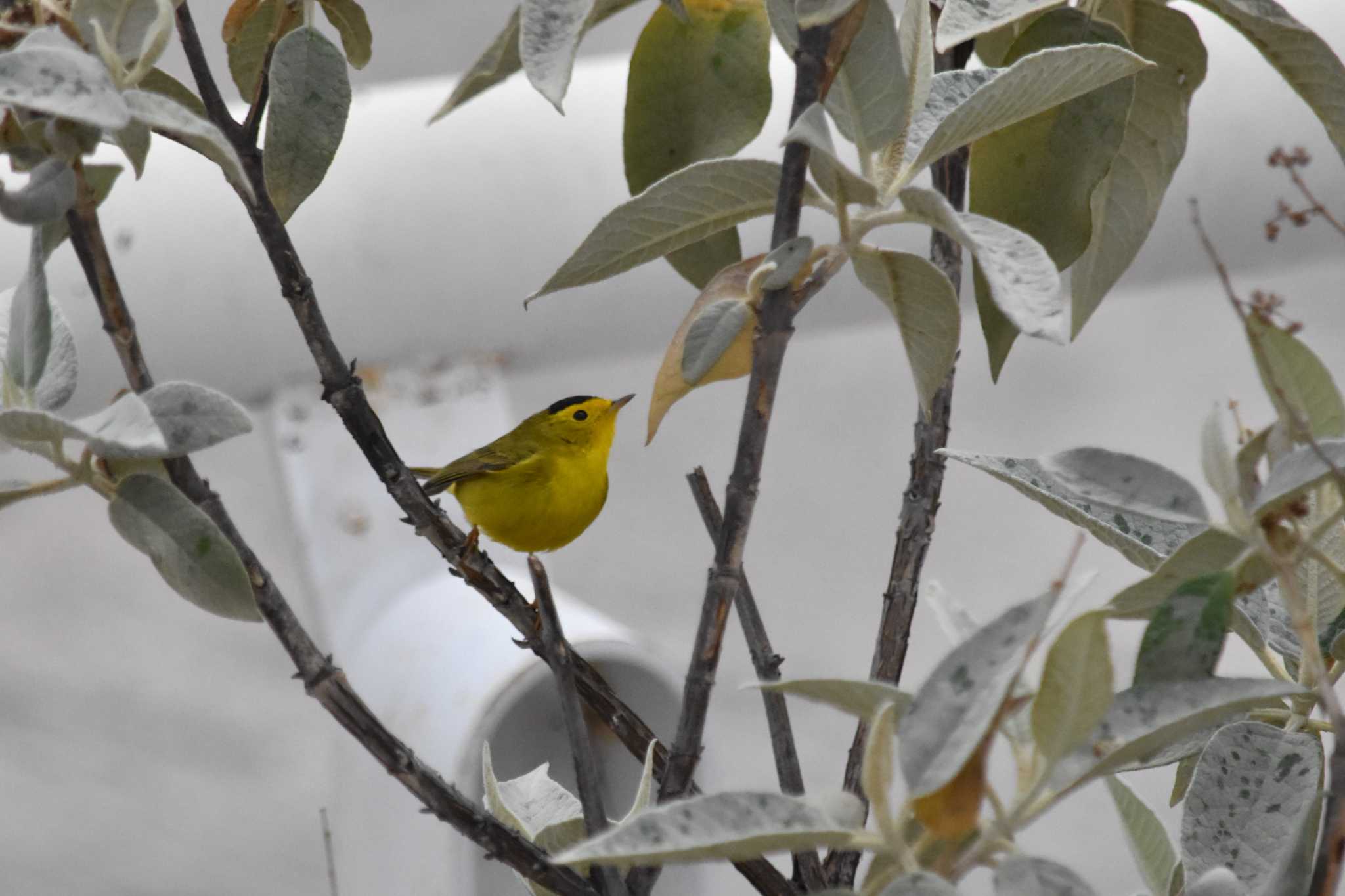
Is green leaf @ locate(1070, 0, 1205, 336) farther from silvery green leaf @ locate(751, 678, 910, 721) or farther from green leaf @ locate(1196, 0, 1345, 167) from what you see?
silvery green leaf @ locate(751, 678, 910, 721)

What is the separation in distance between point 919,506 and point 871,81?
202 millimetres

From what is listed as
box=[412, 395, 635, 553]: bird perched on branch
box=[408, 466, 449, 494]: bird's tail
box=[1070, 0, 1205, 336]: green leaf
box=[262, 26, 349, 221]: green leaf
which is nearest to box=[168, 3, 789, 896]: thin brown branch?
box=[262, 26, 349, 221]: green leaf

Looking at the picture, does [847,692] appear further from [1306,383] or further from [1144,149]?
[1144,149]

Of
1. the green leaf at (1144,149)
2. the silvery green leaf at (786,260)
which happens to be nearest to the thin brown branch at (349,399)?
the silvery green leaf at (786,260)

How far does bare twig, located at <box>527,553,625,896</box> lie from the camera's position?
407mm

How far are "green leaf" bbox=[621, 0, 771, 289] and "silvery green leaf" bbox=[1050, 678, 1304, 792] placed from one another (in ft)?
0.77

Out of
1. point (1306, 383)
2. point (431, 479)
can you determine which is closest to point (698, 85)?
point (1306, 383)

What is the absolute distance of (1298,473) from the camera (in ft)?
1.06

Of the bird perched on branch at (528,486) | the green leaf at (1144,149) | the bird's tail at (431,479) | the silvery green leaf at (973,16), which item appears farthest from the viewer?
the bird perched on branch at (528,486)

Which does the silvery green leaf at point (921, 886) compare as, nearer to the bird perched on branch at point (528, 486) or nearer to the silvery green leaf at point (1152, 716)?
the silvery green leaf at point (1152, 716)

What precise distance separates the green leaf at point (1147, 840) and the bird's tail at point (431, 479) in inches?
24.5

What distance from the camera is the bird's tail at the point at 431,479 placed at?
107 cm

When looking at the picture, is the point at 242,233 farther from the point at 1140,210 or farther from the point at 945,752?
the point at 945,752

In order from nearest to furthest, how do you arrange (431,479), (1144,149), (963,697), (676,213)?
(963,697)
(676,213)
(1144,149)
(431,479)
